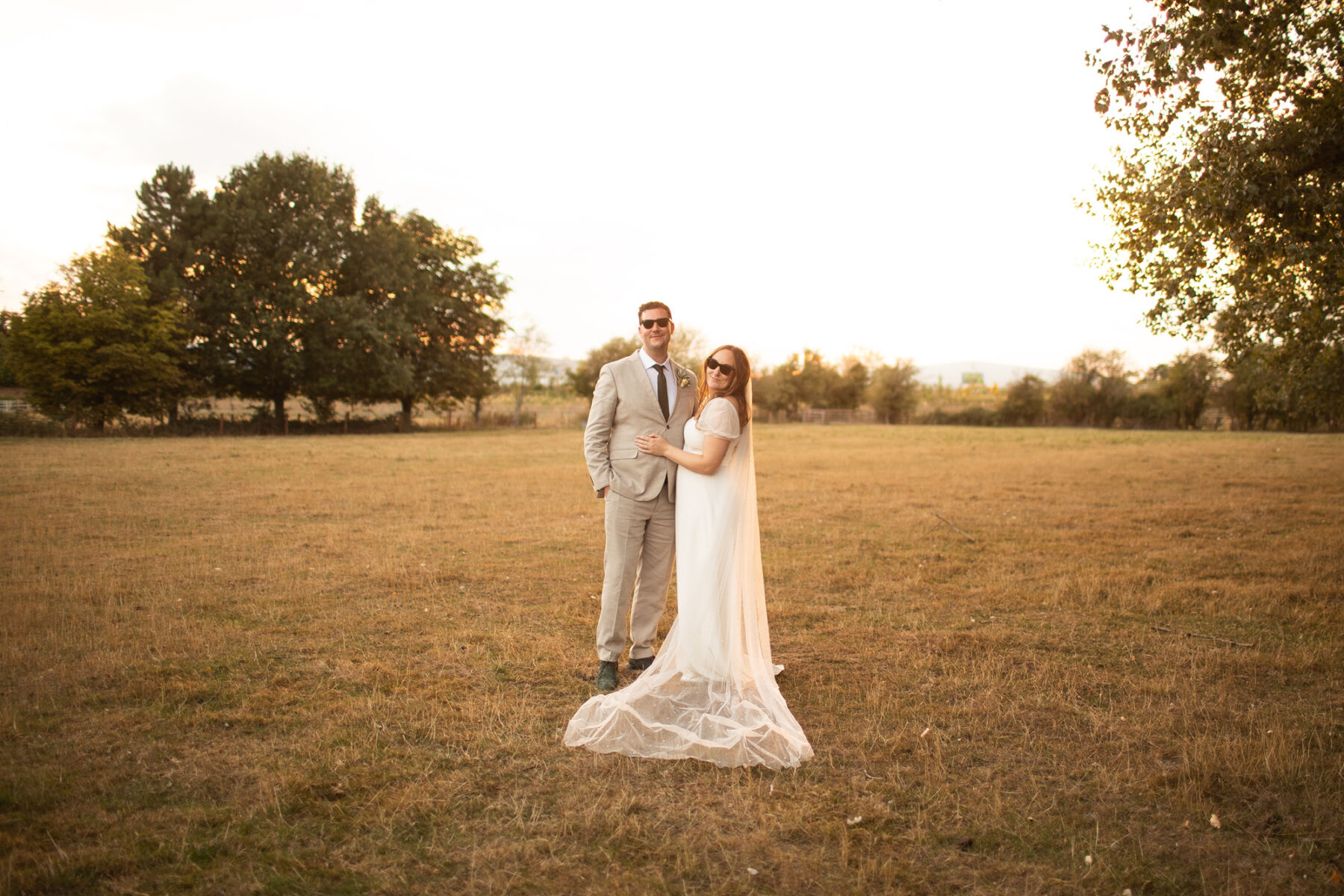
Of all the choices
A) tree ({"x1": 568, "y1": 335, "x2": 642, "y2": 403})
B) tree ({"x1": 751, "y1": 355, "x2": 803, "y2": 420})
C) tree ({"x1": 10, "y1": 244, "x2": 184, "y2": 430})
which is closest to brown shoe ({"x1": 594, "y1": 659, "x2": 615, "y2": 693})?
tree ({"x1": 10, "y1": 244, "x2": 184, "y2": 430})

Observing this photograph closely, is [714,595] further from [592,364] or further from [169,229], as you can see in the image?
[592,364]

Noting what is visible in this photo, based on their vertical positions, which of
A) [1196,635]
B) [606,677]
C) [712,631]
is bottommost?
[1196,635]

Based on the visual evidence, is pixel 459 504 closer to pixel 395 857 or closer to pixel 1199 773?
pixel 395 857

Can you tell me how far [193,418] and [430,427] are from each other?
42.0 ft

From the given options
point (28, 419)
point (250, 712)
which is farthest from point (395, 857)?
point (28, 419)

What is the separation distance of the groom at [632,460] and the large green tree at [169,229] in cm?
3799

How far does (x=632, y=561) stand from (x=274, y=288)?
38.3 metres

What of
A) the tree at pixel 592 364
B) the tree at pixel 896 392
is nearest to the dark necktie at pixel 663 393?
the tree at pixel 592 364

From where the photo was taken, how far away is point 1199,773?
4051 millimetres

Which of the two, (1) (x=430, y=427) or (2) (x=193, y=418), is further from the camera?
(1) (x=430, y=427)

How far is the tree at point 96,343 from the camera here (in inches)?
1239

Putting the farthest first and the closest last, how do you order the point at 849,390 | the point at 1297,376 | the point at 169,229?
the point at 849,390 < the point at 169,229 < the point at 1297,376

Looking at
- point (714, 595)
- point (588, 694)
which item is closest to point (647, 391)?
point (714, 595)

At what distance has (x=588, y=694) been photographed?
5242mm
